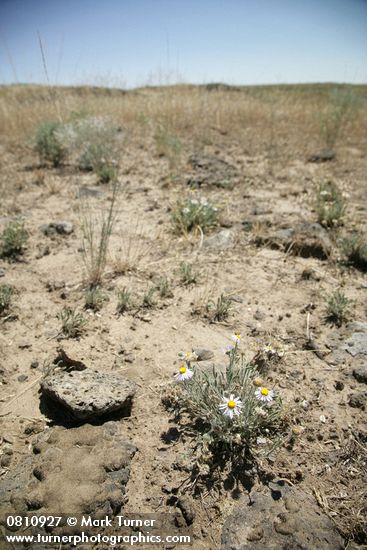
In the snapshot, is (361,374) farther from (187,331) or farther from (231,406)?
(187,331)

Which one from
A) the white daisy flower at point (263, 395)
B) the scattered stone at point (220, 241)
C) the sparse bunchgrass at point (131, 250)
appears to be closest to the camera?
the white daisy flower at point (263, 395)

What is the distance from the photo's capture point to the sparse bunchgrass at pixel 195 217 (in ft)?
12.6

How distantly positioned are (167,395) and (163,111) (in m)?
8.24

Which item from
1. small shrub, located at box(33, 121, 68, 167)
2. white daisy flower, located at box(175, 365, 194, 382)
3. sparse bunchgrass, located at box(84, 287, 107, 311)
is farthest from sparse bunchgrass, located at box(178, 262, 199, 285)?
small shrub, located at box(33, 121, 68, 167)

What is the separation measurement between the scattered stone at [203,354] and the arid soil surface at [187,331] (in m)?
0.07

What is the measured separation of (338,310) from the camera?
261cm

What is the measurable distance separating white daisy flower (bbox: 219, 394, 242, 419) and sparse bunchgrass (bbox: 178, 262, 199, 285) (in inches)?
55.8

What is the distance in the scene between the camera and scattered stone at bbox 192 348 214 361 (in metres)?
2.29

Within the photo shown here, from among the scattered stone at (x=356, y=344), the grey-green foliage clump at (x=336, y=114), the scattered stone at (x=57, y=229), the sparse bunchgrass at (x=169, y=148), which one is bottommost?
the scattered stone at (x=356, y=344)

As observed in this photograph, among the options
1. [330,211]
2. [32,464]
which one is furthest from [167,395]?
[330,211]

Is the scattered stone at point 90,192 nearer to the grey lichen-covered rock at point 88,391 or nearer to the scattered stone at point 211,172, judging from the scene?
the scattered stone at point 211,172

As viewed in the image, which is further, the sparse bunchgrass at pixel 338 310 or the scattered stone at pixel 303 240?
the scattered stone at pixel 303 240

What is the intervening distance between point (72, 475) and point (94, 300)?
4.47ft

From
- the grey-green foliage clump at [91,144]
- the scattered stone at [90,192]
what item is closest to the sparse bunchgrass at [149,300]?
the scattered stone at [90,192]
